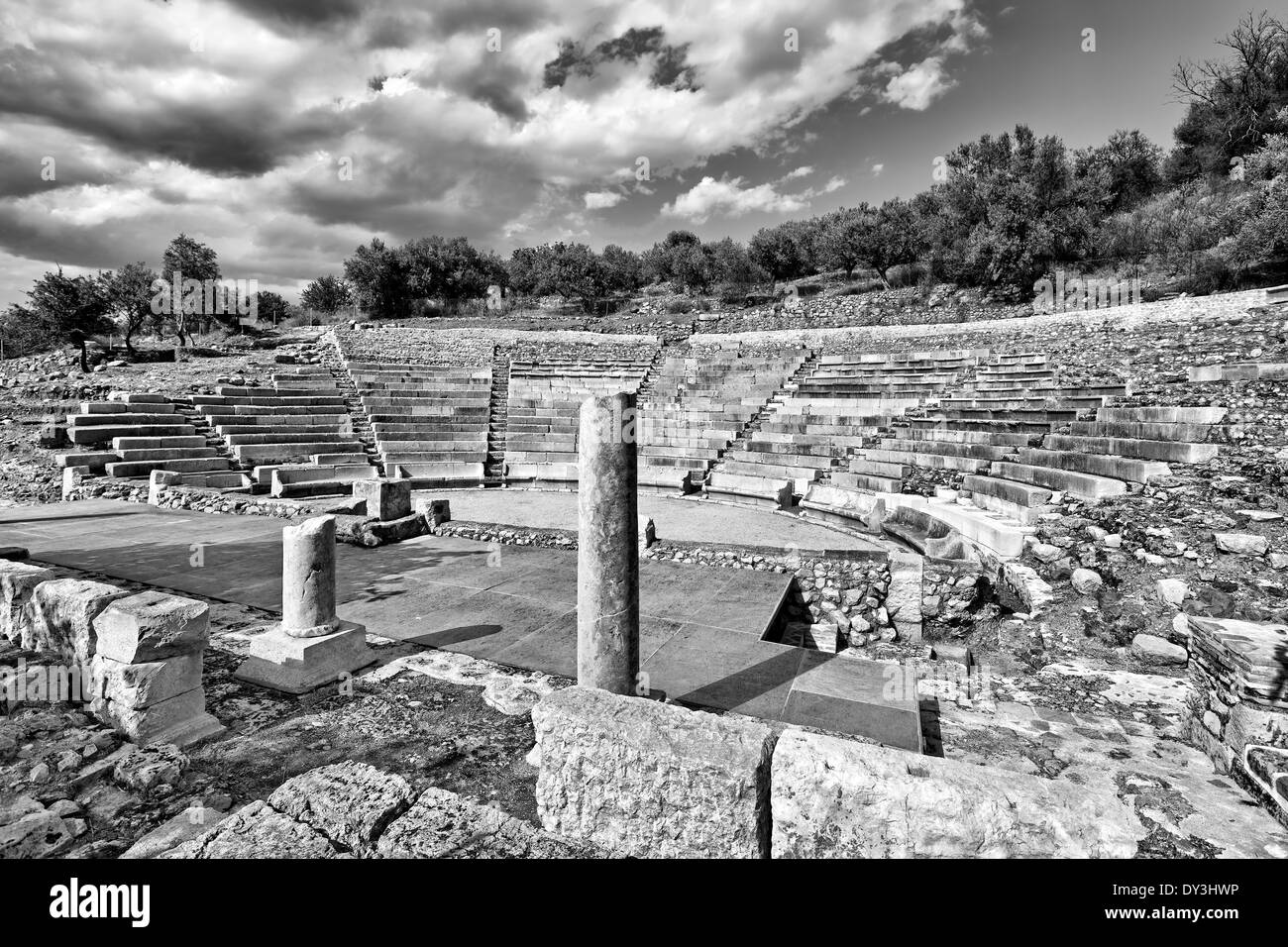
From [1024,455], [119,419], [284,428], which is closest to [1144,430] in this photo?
[1024,455]

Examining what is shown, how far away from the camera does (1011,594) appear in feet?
23.2

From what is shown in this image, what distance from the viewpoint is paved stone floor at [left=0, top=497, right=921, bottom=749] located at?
14.4 ft

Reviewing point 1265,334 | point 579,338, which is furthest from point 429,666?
point 579,338

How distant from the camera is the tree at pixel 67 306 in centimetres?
2630

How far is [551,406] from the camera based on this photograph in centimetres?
1903

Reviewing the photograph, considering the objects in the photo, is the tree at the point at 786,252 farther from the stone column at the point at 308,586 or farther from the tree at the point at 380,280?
the stone column at the point at 308,586

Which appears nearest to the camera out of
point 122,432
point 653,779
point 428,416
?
point 653,779

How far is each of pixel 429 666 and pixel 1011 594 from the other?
679 cm

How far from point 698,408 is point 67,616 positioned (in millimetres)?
15616

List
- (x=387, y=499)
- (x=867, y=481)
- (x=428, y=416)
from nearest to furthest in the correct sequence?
(x=387, y=499), (x=867, y=481), (x=428, y=416)

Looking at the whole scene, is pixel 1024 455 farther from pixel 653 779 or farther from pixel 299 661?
pixel 299 661

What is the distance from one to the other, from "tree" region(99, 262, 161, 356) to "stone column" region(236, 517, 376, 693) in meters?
32.9

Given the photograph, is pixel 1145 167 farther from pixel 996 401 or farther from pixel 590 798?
pixel 590 798

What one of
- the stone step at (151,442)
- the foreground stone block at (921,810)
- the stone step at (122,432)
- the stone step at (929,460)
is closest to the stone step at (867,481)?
the stone step at (929,460)
